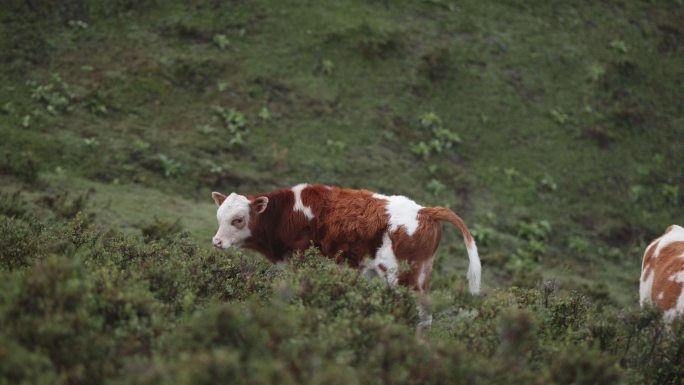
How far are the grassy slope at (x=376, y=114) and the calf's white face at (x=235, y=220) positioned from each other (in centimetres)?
421

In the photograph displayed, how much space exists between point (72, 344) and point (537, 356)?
433 cm

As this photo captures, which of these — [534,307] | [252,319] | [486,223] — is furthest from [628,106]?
[252,319]

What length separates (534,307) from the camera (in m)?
8.37

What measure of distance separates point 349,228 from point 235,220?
194 cm

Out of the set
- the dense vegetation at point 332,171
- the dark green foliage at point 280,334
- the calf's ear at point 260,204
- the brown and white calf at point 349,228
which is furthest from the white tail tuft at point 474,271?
the calf's ear at point 260,204

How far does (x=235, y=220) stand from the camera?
9.82 meters

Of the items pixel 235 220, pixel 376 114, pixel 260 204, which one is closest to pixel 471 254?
pixel 260 204

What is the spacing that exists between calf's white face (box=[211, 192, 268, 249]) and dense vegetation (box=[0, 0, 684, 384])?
32 centimetres

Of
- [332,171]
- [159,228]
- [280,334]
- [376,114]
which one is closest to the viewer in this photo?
[280,334]

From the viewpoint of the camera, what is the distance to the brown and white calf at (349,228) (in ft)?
28.5

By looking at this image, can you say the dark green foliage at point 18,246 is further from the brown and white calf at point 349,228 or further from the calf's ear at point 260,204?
the calf's ear at point 260,204

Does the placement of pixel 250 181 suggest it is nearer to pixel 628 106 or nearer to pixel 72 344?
pixel 72 344

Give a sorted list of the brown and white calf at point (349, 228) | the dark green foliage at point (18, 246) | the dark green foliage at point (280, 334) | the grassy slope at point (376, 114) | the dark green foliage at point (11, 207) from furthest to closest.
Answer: the grassy slope at point (376, 114) → the dark green foliage at point (11, 207) → the brown and white calf at point (349, 228) → the dark green foliage at point (18, 246) → the dark green foliage at point (280, 334)

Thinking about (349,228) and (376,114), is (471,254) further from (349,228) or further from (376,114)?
(376,114)
